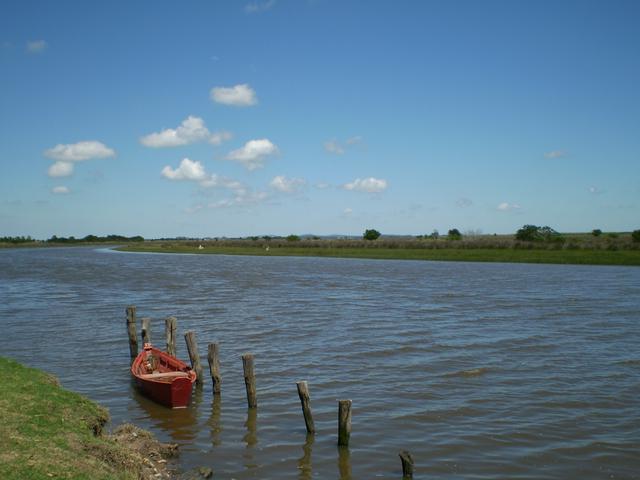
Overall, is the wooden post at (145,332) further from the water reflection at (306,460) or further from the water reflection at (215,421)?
the water reflection at (306,460)

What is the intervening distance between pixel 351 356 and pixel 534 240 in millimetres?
64315

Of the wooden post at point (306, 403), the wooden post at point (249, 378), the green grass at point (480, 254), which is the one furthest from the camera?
the green grass at point (480, 254)

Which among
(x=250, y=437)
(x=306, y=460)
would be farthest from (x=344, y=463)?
(x=250, y=437)

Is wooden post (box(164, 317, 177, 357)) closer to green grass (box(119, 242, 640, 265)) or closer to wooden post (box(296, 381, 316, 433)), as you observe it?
wooden post (box(296, 381, 316, 433))

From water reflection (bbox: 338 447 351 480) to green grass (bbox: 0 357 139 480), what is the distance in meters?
3.49

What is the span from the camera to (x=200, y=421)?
13445 millimetres

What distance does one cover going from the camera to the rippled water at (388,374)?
11344mm

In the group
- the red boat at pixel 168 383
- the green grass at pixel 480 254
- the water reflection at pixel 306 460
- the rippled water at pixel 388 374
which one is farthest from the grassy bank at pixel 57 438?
the green grass at pixel 480 254

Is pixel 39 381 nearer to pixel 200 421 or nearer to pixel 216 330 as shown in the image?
pixel 200 421

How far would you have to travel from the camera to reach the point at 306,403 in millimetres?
12203

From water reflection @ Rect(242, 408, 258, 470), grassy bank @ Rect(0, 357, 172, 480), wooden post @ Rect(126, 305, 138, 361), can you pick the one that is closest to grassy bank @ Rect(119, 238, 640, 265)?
wooden post @ Rect(126, 305, 138, 361)

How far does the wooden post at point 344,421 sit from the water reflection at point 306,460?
25.5 inches

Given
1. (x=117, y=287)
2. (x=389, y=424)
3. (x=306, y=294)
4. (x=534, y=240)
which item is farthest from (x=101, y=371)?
(x=534, y=240)

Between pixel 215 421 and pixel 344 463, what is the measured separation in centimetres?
373
